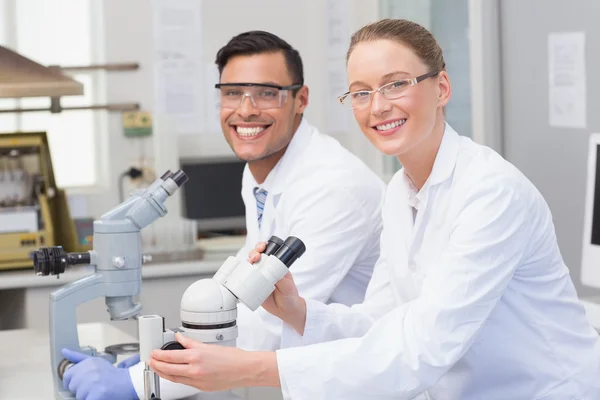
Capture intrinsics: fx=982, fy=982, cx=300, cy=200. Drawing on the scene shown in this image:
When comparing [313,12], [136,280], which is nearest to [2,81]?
[136,280]

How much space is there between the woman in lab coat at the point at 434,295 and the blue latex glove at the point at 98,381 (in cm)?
30

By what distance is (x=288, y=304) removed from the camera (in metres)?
1.89

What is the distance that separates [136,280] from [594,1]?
6.38ft

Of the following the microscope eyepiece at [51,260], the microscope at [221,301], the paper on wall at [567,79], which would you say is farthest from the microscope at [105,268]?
the paper on wall at [567,79]

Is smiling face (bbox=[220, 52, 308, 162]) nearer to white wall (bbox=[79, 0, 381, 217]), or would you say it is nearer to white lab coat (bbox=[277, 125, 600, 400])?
white lab coat (bbox=[277, 125, 600, 400])

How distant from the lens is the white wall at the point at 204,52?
→ 427cm

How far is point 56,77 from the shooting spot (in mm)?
2582

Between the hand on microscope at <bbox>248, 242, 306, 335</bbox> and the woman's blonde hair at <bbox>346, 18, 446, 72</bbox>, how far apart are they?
1.50 feet

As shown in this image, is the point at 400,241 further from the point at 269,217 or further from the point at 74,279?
the point at 74,279

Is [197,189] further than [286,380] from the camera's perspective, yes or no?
Yes

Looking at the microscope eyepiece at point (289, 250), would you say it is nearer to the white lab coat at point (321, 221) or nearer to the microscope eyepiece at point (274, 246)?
the microscope eyepiece at point (274, 246)

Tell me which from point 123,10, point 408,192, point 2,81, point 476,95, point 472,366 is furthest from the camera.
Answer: point 123,10

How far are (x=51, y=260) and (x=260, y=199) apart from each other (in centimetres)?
74

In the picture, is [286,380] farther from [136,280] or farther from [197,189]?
[197,189]
